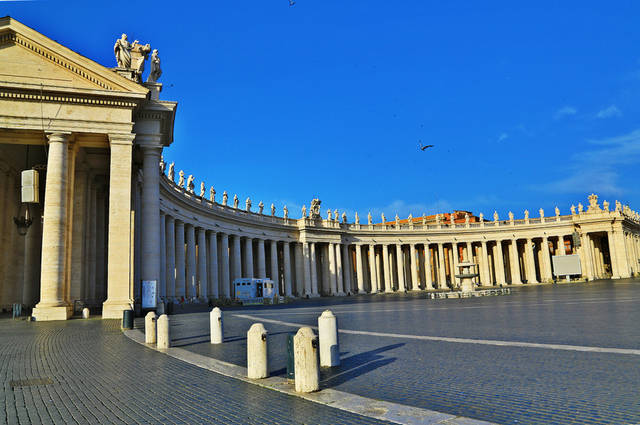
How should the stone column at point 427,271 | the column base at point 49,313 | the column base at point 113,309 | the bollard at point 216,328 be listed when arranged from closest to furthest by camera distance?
1. the bollard at point 216,328
2. the column base at point 49,313
3. the column base at point 113,309
4. the stone column at point 427,271

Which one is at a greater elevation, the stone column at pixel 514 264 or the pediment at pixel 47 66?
the pediment at pixel 47 66

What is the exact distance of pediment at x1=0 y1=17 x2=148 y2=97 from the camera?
29.1m

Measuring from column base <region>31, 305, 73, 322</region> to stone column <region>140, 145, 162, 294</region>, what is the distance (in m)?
6.01

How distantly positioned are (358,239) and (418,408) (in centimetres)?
8542

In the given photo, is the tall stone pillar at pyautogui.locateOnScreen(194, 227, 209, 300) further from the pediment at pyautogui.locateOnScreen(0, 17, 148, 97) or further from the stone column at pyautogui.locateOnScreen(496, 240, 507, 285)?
the stone column at pyautogui.locateOnScreen(496, 240, 507, 285)

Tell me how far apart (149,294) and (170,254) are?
19.7 metres

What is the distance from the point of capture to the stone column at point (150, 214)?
32688mm

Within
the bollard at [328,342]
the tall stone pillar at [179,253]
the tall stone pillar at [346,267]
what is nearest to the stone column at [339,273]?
the tall stone pillar at [346,267]

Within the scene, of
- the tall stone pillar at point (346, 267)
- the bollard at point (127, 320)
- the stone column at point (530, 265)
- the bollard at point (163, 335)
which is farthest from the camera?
the stone column at point (530, 265)

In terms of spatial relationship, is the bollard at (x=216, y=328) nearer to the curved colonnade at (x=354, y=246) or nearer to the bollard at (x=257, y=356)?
the bollard at (x=257, y=356)

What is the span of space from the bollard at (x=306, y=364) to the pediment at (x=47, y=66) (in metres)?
26.2

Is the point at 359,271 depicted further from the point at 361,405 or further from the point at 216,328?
the point at 361,405

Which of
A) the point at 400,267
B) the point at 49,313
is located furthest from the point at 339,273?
the point at 49,313

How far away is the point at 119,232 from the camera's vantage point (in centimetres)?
2942
